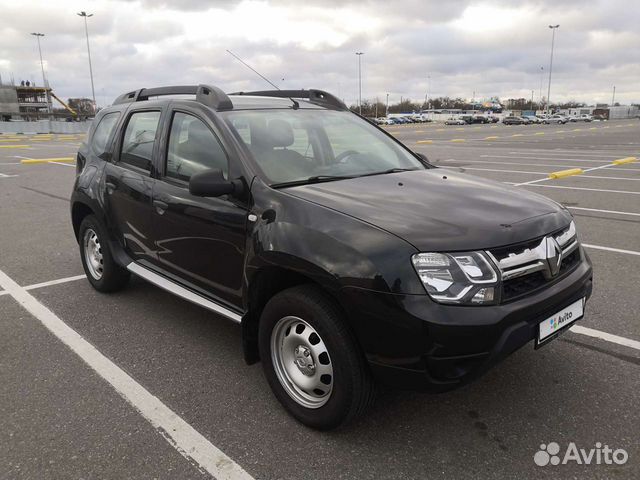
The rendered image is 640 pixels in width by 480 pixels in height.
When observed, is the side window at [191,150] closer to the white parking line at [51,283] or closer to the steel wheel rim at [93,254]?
the steel wheel rim at [93,254]

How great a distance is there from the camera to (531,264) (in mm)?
2609

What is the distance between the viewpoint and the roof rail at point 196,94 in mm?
3521

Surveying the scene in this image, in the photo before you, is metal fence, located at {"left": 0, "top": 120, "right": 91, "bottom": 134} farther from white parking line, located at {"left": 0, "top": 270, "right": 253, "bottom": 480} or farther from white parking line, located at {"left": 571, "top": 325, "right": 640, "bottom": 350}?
white parking line, located at {"left": 571, "top": 325, "right": 640, "bottom": 350}

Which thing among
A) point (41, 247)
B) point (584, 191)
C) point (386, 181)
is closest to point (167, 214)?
point (386, 181)

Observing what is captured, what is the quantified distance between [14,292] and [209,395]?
9.68 feet

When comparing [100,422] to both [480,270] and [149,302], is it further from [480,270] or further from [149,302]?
[480,270]

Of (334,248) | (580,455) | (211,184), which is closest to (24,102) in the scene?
(211,184)

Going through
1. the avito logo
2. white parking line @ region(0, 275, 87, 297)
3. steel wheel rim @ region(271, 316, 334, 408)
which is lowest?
the avito logo

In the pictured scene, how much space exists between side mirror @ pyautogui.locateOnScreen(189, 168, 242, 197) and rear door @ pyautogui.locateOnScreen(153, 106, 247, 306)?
129mm

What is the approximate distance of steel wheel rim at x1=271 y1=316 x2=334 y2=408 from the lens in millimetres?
2721

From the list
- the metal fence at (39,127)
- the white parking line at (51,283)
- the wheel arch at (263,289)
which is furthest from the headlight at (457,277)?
the metal fence at (39,127)

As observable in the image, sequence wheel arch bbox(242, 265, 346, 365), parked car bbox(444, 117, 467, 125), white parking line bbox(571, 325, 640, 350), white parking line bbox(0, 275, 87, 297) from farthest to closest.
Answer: parked car bbox(444, 117, 467, 125)
white parking line bbox(0, 275, 87, 297)
white parking line bbox(571, 325, 640, 350)
wheel arch bbox(242, 265, 346, 365)

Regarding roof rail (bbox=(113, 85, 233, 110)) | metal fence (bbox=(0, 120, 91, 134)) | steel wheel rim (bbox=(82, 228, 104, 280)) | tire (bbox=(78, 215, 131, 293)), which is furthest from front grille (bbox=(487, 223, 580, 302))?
metal fence (bbox=(0, 120, 91, 134))

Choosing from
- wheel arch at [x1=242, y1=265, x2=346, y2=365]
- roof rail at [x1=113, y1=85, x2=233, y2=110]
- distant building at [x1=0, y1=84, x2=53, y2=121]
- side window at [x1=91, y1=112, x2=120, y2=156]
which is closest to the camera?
wheel arch at [x1=242, y1=265, x2=346, y2=365]
